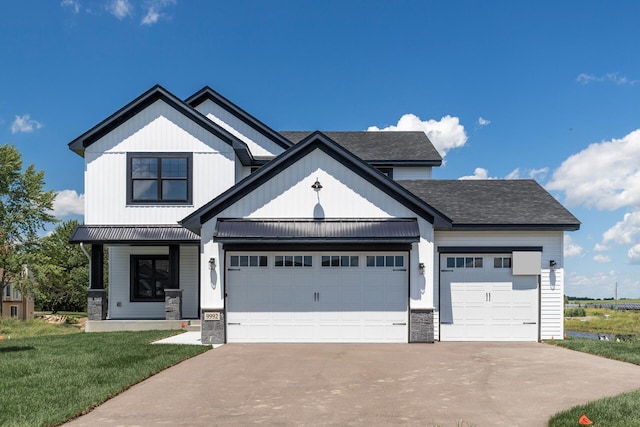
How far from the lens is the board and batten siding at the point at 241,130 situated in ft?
76.4

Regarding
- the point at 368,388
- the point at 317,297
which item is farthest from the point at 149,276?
the point at 368,388

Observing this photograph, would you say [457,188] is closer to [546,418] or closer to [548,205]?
[548,205]

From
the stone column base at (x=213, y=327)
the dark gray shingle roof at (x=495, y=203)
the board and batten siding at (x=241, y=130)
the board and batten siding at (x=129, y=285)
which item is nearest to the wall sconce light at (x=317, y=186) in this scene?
the dark gray shingle roof at (x=495, y=203)

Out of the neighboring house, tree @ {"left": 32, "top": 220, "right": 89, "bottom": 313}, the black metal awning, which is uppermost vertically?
the black metal awning

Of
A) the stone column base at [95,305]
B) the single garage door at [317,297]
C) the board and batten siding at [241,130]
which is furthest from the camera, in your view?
the board and batten siding at [241,130]

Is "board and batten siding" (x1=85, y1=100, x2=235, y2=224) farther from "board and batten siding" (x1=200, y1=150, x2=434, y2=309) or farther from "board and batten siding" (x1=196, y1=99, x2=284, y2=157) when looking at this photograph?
"board and batten siding" (x1=200, y1=150, x2=434, y2=309)

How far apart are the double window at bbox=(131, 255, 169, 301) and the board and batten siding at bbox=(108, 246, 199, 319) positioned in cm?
20

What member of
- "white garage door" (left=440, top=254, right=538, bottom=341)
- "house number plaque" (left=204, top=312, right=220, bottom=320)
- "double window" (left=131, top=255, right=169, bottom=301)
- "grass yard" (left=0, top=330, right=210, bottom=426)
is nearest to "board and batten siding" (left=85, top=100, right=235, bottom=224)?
"double window" (left=131, top=255, right=169, bottom=301)

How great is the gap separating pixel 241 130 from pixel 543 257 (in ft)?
45.7

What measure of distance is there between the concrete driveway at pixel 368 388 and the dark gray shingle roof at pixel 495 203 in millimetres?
4270

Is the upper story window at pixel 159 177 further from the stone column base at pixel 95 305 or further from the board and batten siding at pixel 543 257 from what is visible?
the board and batten siding at pixel 543 257

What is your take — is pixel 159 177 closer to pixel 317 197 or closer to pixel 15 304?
pixel 317 197

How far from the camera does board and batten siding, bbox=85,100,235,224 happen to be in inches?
→ 812

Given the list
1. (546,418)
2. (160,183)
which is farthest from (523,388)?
(160,183)
